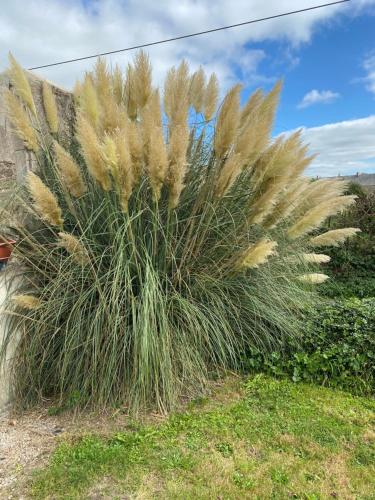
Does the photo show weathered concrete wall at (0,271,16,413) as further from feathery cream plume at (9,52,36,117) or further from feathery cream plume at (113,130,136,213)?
feathery cream plume at (9,52,36,117)

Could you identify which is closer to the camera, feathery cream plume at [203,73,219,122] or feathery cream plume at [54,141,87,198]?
feathery cream plume at [54,141,87,198]

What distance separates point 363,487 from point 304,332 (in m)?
1.33

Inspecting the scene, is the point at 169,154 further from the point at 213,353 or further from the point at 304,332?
the point at 304,332

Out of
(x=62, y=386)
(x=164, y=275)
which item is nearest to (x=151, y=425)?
(x=62, y=386)

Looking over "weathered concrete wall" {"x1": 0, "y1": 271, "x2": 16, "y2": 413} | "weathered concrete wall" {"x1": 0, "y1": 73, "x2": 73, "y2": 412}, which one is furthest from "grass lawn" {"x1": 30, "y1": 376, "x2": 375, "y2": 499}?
"weathered concrete wall" {"x1": 0, "y1": 73, "x2": 73, "y2": 412}

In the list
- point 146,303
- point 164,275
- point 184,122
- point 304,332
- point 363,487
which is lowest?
point 363,487

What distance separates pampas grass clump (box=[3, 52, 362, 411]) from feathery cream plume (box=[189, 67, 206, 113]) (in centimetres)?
1

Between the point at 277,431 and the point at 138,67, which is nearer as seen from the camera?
A: the point at 277,431

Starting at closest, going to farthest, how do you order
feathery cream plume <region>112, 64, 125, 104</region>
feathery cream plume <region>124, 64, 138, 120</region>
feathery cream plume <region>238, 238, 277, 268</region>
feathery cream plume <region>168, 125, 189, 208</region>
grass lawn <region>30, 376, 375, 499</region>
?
grass lawn <region>30, 376, 375, 499</region>
feathery cream plume <region>168, 125, 189, 208</region>
feathery cream plume <region>238, 238, 277, 268</region>
feathery cream plume <region>124, 64, 138, 120</region>
feathery cream plume <region>112, 64, 125, 104</region>

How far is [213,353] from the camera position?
2.70m

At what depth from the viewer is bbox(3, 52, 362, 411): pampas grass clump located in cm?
238

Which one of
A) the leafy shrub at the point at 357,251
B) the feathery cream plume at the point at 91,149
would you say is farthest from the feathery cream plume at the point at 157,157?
the leafy shrub at the point at 357,251

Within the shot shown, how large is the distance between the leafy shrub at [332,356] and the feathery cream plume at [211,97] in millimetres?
1836

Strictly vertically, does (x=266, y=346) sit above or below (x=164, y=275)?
below
